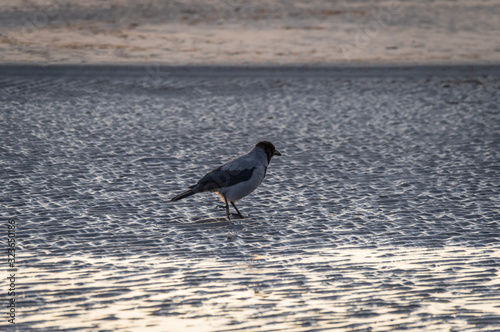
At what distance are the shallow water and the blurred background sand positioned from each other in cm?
209

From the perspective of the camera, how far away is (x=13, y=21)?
2252 centimetres

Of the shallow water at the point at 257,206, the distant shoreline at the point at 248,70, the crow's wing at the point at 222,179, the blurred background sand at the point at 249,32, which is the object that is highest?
the blurred background sand at the point at 249,32

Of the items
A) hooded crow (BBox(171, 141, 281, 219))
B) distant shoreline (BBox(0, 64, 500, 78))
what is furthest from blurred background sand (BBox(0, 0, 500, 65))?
hooded crow (BBox(171, 141, 281, 219))

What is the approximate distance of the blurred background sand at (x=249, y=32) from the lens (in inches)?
763

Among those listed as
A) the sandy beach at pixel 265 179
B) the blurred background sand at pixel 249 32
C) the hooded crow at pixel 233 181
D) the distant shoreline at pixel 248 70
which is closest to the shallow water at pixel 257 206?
the sandy beach at pixel 265 179

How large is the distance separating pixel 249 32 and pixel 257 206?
13285 mm

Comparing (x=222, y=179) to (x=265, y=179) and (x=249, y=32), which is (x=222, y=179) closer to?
(x=265, y=179)

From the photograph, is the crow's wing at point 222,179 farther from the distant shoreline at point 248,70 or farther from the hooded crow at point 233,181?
the distant shoreline at point 248,70

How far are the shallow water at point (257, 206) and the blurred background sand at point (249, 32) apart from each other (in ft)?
6.86

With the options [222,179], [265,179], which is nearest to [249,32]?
[265,179]

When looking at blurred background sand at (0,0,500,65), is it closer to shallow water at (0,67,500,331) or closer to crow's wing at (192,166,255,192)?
shallow water at (0,67,500,331)

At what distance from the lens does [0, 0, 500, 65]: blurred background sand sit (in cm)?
1938

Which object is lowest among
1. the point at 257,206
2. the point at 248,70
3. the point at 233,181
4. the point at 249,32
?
the point at 257,206

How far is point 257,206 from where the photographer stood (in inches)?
372
